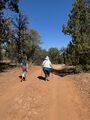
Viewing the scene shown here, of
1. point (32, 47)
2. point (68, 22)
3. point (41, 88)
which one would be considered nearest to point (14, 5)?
point (68, 22)

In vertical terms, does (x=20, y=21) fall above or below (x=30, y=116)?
above

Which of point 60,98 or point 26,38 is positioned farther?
point 26,38

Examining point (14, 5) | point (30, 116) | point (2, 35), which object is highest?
point (14, 5)

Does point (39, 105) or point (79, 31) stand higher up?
point (79, 31)

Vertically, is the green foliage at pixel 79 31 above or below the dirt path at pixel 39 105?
above

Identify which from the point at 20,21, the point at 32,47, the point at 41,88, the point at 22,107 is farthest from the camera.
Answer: the point at 32,47

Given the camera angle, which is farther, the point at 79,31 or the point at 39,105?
the point at 79,31

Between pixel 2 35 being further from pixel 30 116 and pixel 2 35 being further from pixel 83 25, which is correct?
pixel 30 116

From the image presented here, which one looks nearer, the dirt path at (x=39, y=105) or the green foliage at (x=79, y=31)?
the dirt path at (x=39, y=105)

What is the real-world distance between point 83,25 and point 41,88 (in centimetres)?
1661

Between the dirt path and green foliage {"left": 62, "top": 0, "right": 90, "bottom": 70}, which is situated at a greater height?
green foliage {"left": 62, "top": 0, "right": 90, "bottom": 70}

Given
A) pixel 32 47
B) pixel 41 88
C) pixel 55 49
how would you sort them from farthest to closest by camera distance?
pixel 55 49 < pixel 32 47 < pixel 41 88

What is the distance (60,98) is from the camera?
44.1 feet

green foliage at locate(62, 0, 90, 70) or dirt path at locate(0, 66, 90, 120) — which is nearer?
dirt path at locate(0, 66, 90, 120)
